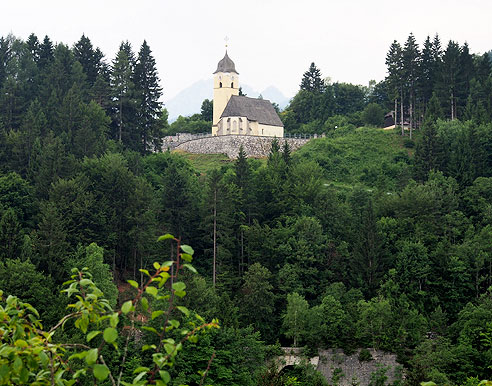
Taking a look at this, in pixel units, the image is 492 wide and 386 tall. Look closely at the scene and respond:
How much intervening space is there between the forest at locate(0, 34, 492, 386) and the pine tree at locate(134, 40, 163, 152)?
0.18 meters

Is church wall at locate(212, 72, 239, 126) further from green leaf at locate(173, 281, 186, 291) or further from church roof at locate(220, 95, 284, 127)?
green leaf at locate(173, 281, 186, 291)

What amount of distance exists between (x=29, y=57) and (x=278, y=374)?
39614 millimetres

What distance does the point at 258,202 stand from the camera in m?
50.7

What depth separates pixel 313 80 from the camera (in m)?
87.3

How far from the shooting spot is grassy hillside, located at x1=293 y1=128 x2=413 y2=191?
6128cm

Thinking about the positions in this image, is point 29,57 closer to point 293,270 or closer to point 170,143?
point 170,143

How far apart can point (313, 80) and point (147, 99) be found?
2913 cm

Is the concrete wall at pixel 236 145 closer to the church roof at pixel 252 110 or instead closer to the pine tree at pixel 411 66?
the church roof at pixel 252 110

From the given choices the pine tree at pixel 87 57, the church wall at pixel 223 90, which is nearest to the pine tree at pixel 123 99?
the pine tree at pixel 87 57

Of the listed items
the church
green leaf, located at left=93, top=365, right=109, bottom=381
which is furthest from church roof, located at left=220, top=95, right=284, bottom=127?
green leaf, located at left=93, top=365, right=109, bottom=381

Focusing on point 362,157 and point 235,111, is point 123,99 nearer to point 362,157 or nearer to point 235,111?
point 235,111

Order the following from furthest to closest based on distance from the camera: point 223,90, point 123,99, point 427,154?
point 223,90 → point 123,99 → point 427,154

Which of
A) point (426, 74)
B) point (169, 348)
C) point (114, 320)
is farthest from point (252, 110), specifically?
point (114, 320)

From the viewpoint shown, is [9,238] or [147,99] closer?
[9,238]
